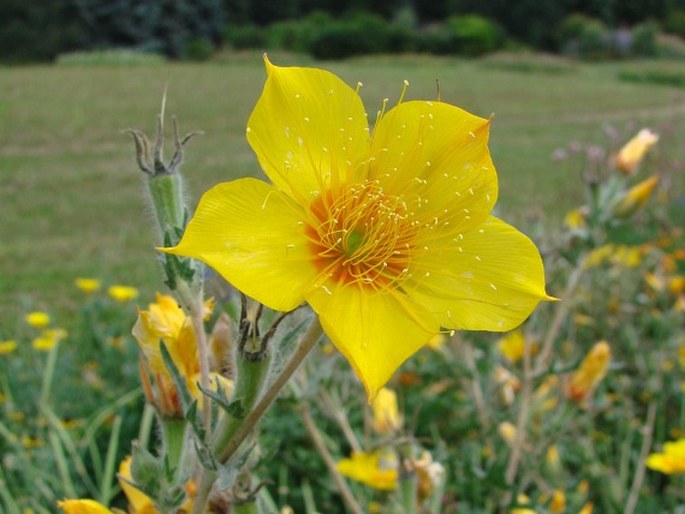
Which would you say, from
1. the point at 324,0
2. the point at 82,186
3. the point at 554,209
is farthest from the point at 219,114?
the point at 324,0

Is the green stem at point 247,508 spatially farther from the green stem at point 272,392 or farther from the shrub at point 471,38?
the shrub at point 471,38

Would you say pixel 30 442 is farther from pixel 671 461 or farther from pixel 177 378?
pixel 177 378

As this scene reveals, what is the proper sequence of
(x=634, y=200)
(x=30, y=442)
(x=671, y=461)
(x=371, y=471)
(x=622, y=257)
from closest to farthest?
(x=371, y=471) → (x=671, y=461) → (x=634, y=200) → (x=30, y=442) → (x=622, y=257)

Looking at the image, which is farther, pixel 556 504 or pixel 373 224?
pixel 556 504

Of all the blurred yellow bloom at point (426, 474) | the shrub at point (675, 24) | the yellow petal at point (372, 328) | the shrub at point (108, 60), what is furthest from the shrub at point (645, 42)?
the yellow petal at point (372, 328)

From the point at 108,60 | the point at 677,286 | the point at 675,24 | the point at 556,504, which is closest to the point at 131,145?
the point at 556,504

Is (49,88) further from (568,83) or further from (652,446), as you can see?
(652,446)

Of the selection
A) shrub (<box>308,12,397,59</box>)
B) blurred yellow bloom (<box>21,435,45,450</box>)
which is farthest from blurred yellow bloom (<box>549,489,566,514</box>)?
shrub (<box>308,12,397,59</box>)

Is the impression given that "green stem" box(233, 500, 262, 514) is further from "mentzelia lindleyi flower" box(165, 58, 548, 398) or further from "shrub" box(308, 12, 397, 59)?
"shrub" box(308, 12, 397, 59)
